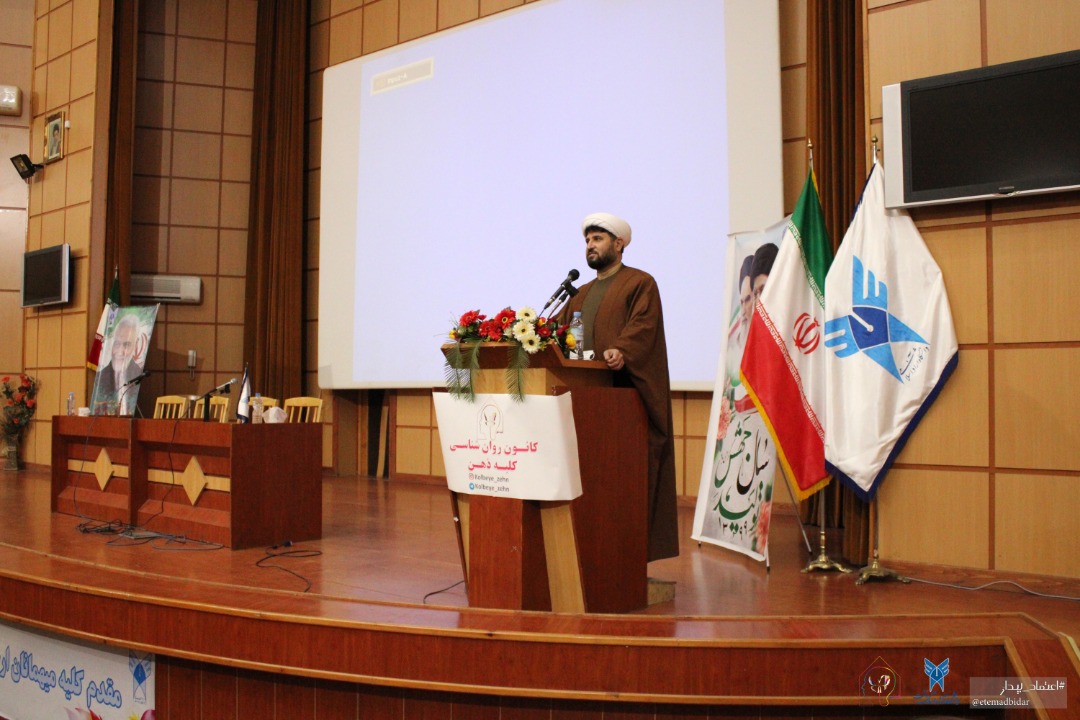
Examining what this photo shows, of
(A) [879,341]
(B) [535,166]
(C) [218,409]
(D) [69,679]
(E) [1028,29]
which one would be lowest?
(D) [69,679]

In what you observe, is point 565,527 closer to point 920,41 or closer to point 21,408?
point 920,41

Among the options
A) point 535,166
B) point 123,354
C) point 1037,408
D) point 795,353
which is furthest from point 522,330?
point 123,354

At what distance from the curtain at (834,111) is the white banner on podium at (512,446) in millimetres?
3086

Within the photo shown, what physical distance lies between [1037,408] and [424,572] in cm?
258

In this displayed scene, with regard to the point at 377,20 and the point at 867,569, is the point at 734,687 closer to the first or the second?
the point at 867,569

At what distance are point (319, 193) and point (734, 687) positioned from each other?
7.46m

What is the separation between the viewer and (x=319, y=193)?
8.91 metres

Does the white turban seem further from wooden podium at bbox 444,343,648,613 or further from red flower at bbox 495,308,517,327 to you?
red flower at bbox 495,308,517,327

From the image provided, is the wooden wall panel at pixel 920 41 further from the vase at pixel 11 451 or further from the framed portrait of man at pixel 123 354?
the vase at pixel 11 451

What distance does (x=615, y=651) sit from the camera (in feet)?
8.28

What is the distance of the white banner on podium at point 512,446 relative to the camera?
2748mm

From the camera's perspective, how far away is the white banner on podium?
9.02ft

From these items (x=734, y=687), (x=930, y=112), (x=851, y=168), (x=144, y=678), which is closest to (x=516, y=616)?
(x=734, y=687)

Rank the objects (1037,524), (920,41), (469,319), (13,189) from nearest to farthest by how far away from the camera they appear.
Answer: (469,319) → (1037,524) → (920,41) → (13,189)
